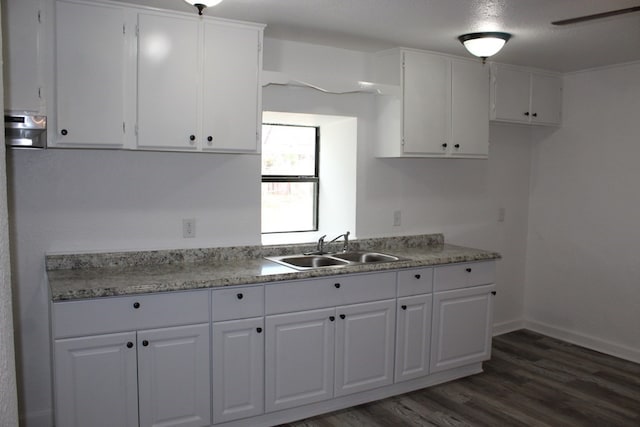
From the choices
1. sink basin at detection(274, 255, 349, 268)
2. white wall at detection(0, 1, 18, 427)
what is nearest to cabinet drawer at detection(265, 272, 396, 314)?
sink basin at detection(274, 255, 349, 268)

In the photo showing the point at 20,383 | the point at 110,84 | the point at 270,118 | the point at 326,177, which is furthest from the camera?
the point at 326,177

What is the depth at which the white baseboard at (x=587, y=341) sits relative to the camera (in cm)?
424

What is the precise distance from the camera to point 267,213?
3938mm

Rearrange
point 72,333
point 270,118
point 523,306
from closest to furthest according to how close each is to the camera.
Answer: point 72,333, point 270,118, point 523,306

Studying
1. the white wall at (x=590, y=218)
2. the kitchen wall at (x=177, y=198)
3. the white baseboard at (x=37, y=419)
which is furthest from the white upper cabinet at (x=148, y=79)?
the white wall at (x=590, y=218)

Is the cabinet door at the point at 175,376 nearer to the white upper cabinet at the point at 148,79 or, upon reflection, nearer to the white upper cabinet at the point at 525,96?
the white upper cabinet at the point at 148,79

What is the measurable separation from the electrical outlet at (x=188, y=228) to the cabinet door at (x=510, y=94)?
2368 mm

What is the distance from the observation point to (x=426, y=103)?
12.4 feet

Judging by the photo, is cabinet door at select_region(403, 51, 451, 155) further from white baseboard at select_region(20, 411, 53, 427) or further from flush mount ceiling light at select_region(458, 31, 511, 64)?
white baseboard at select_region(20, 411, 53, 427)

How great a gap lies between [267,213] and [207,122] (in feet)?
3.65

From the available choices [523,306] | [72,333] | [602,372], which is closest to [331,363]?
[72,333]

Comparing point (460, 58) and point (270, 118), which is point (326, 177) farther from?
point (460, 58)

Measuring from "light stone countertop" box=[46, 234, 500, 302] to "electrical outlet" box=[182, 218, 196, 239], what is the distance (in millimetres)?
102

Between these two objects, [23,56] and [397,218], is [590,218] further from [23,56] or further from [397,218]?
[23,56]
